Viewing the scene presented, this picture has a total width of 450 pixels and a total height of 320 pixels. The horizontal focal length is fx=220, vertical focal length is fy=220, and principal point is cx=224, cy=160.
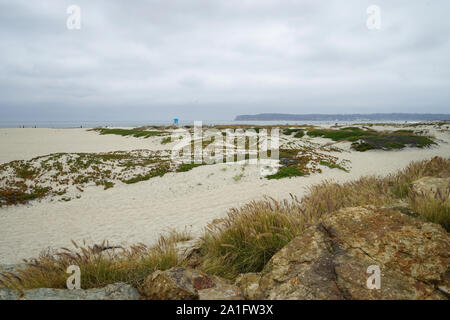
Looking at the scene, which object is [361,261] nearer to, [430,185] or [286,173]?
[430,185]

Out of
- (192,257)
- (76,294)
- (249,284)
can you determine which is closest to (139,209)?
(192,257)

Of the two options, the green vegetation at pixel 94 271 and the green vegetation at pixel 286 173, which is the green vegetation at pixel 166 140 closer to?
the green vegetation at pixel 286 173

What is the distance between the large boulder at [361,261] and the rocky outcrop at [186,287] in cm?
28

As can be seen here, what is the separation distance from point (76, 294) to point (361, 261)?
3.23m

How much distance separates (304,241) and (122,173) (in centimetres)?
1501

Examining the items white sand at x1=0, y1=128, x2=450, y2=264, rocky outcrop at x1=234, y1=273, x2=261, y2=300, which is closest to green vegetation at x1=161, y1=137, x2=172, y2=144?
white sand at x1=0, y1=128, x2=450, y2=264

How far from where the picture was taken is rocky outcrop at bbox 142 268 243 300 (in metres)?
2.42

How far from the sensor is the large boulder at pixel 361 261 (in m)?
2.12

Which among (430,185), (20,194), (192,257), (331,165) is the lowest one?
(20,194)

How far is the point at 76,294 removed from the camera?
8.23 feet

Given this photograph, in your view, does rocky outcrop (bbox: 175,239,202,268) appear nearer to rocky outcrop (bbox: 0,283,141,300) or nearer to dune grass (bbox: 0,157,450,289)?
dune grass (bbox: 0,157,450,289)
